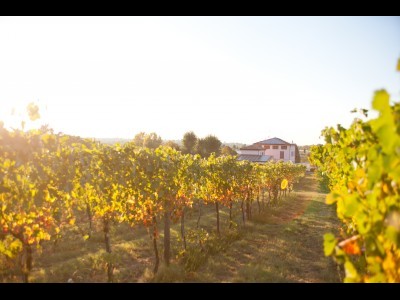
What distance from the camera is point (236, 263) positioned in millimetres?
9453

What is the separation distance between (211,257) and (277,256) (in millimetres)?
2189

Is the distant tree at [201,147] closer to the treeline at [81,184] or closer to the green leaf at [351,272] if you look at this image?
the treeline at [81,184]

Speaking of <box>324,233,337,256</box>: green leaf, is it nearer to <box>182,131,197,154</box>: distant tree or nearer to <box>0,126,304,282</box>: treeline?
<box>0,126,304,282</box>: treeline

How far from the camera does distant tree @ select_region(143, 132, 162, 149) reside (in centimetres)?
5622

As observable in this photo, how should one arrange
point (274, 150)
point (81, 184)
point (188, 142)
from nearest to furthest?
1. point (81, 184)
2. point (188, 142)
3. point (274, 150)

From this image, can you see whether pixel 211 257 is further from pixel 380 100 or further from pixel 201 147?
pixel 201 147

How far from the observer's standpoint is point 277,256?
1004cm

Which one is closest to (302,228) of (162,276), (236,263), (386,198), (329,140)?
(236,263)

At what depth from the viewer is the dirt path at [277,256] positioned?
819 centimetres

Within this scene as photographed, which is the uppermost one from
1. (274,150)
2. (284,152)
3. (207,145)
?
(207,145)

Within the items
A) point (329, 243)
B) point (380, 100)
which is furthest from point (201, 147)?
point (380, 100)

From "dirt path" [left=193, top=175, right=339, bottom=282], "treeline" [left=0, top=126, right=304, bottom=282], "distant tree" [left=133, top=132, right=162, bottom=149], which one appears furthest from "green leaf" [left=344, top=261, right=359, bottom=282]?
"distant tree" [left=133, top=132, right=162, bottom=149]

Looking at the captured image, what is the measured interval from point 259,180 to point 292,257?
28.2 ft
